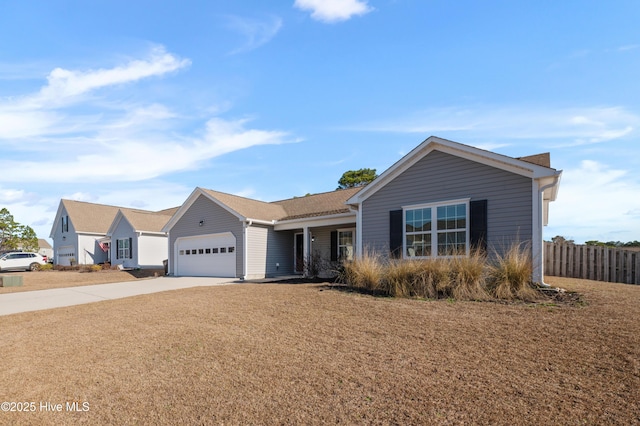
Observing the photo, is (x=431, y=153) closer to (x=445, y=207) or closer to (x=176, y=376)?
(x=445, y=207)

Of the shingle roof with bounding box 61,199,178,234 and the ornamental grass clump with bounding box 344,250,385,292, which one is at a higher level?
the shingle roof with bounding box 61,199,178,234

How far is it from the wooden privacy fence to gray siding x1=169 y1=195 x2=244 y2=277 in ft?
43.4

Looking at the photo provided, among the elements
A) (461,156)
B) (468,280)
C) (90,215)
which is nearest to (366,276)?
(468,280)

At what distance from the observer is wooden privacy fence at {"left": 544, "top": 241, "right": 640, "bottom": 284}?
41.9 feet

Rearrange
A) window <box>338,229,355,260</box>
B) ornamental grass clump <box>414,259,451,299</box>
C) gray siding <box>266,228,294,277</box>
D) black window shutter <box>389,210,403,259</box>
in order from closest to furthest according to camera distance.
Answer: ornamental grass clump <box>414,259,451,299</box>, black window shutter <box>389,210,403,259</box>, window <box>338,229,355,260</box>, gray siding <box>266,228,294,277</box>

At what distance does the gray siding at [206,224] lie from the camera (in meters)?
17.8

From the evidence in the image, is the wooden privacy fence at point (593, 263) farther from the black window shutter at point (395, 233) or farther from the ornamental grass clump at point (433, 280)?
the ornamental grass clump at point (433, 280)

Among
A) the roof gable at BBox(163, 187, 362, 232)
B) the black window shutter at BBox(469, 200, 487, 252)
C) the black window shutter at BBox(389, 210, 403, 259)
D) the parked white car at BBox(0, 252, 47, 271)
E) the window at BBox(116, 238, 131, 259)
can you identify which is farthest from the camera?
the parked white car at BBox(0, 252, 47, 271)

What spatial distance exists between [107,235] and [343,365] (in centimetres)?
2941

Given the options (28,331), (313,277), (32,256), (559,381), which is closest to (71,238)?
(32,256)

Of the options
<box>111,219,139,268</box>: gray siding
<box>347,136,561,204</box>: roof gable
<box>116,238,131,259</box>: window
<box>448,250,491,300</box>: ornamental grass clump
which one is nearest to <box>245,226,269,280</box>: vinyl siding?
<box>347,136,561,204</box>: roof gable

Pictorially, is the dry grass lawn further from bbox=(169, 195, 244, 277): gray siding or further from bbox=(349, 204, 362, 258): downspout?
bbox=(169, 195, 244, 277): gray siding

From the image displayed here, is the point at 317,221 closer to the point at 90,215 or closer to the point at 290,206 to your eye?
the point at 290,206

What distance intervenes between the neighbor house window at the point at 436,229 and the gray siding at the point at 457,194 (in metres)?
0.29
